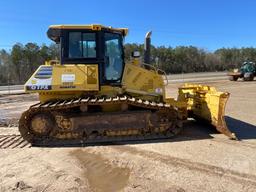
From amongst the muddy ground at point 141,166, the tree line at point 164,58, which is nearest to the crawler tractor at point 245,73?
the tree line at point 164,58

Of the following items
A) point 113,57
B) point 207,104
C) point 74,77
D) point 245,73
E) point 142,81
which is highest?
point 113,57

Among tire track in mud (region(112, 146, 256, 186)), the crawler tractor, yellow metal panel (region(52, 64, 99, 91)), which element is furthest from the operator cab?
the crawler tractor

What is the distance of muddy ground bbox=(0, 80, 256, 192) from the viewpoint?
553cm

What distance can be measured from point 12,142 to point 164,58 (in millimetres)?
58111

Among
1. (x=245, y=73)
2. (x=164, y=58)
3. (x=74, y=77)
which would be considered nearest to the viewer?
(x=74, y=77)

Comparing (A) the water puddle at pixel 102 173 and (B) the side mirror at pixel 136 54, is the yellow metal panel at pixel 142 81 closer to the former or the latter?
(B) the side mirror at pixel 136 54

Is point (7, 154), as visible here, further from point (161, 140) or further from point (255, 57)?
point (255, 57)

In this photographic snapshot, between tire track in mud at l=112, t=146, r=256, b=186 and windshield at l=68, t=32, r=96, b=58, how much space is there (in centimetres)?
282

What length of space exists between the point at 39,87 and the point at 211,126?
4917 mm

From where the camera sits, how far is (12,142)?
8953 millimetres

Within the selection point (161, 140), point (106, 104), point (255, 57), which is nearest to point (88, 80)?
point (106, 104)

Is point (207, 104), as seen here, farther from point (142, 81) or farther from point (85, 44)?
Answer: point (85, 44)

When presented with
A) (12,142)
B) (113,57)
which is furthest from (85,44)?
(12,142)

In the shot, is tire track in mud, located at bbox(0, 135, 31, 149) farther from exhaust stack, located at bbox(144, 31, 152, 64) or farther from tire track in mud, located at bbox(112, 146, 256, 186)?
exhaust stack, located at bbox(144, 31, 152, 64)
